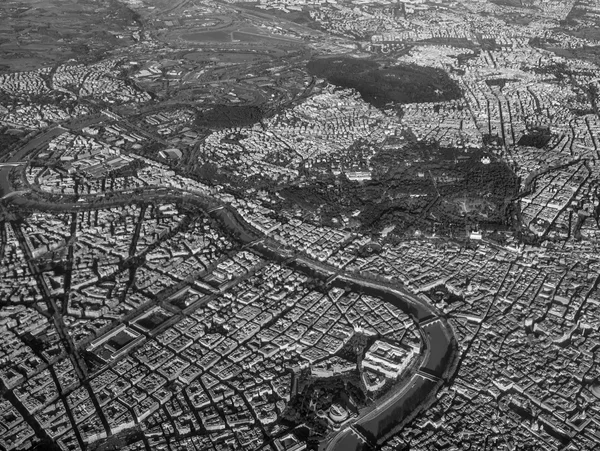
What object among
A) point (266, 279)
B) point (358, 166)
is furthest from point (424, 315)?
point (358, 166)

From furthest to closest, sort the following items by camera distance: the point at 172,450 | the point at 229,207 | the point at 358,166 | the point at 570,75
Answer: the point at 570,75 → the point at 358,166 → the point at 229,207 → the point at 172,450

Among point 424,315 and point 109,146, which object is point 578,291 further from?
point 109,146

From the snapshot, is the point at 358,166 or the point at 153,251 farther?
the point at 358,166

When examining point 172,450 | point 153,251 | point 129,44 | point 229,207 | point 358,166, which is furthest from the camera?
point 129,44

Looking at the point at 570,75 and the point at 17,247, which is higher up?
the point at 570,75

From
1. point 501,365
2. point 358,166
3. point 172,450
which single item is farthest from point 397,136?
point 172,450

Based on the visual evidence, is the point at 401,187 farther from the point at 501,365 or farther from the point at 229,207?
the point at 501,365
